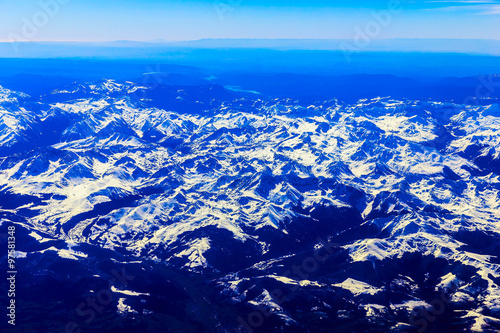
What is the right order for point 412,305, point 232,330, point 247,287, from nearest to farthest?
point 232,330, point 412,305, point 247,287

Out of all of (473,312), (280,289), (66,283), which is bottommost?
(473,312)

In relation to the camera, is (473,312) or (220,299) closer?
(473,312)

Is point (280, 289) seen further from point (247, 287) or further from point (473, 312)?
point (473, 312)

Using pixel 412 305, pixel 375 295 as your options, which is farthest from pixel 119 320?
pixel 412 305

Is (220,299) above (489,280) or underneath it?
above

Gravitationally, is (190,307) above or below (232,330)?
above

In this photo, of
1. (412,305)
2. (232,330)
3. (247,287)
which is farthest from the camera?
(247,287)

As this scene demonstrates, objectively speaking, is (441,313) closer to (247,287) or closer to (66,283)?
(247,287)

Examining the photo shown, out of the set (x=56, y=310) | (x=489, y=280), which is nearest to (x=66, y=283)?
(x=56, y=310)

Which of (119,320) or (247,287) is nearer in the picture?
(119,320)
